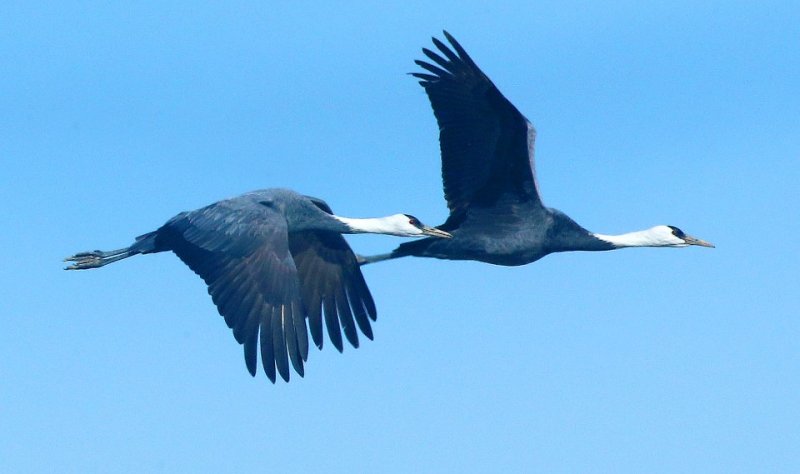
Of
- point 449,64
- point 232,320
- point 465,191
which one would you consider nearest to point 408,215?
point 465,191

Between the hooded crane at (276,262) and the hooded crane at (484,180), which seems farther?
the hooded crane at (484,180)

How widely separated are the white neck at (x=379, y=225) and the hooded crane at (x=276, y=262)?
1 cm

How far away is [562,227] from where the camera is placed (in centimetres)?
2183

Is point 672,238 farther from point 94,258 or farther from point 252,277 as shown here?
point 94,258

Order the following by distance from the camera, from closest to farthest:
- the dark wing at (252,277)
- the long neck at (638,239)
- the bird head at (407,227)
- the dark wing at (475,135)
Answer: the dark wing at (252,277), the dark wing at (475,135), the bird head at (407,227), the long neck at (638,239)

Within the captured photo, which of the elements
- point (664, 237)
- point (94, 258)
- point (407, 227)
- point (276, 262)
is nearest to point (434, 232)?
point (407, 227)

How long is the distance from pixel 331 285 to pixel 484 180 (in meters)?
2.48

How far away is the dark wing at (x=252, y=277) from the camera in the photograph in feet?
62.8

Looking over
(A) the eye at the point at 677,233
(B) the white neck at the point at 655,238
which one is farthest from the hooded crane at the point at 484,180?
(A) the eye at the point at 677,233

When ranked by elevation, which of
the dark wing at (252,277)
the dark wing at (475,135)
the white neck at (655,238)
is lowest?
the dark wing at (252,277)

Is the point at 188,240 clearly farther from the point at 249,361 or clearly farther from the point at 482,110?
the point at 482,110

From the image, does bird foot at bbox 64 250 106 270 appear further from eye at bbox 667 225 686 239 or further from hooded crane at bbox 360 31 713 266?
eye at bbox 667 225 686 239

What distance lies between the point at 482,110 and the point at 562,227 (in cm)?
192

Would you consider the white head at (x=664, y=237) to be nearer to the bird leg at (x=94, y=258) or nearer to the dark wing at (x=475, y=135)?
the dark wing at (x=475, y=135)
